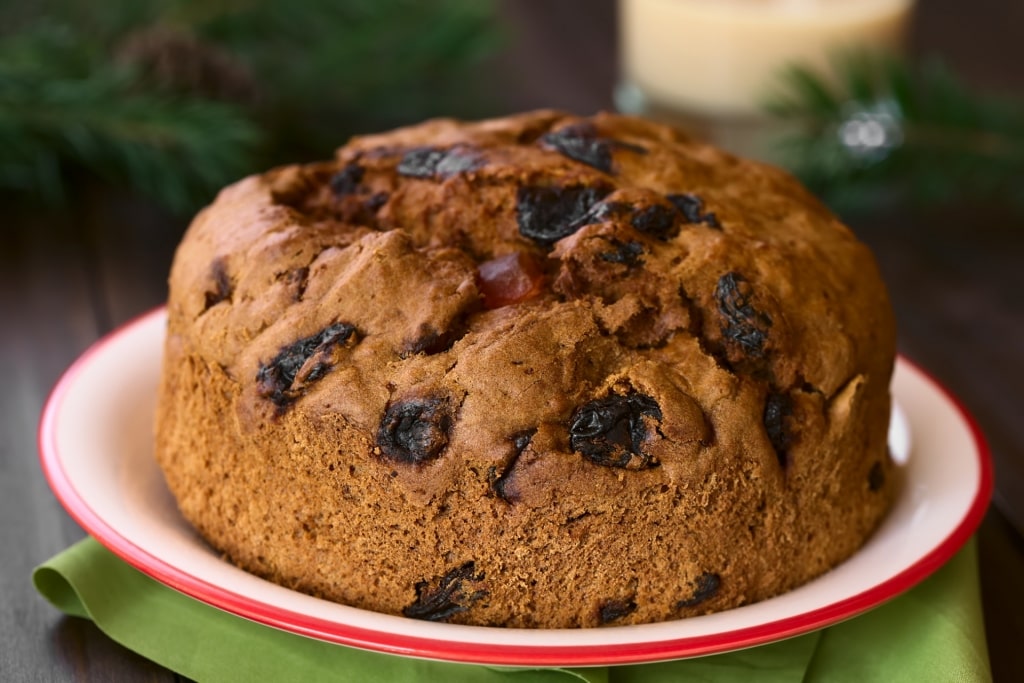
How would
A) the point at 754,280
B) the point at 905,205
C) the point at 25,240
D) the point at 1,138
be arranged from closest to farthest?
the point at 754,280, the point at 1,138, the point at 25,240, the point at 905,205

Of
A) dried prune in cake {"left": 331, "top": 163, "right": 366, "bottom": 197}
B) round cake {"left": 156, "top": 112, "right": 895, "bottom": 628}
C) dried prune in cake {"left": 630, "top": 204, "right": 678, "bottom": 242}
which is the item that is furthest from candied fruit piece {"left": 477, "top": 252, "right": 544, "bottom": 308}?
dried prune in cake {"left": 331, "top": 163, "right": 366, "bottom": 197}

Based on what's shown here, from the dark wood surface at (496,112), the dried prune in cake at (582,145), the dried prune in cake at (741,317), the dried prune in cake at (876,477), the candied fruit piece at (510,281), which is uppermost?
the dried prune in cake at (582,145)

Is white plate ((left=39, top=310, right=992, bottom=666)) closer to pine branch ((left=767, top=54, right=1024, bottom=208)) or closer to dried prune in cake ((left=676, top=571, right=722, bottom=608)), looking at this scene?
dried prune in cake ((left=676, top=571, right=722, bottom=608))

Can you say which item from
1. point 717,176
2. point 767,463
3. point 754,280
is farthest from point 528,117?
point 767,463

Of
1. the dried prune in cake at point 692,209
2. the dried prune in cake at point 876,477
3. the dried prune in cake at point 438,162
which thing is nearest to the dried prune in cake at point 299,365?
the dried prune in cake at point 438,162

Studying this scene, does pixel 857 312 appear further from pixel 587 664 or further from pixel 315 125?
pixel 315 125

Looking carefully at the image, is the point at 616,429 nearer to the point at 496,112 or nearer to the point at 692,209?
the point at 692,209

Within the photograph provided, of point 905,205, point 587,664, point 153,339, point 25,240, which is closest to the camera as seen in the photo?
point 587,664

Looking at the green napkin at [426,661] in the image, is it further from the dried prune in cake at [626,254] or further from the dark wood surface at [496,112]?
the dried prune in cake at [626,254]
